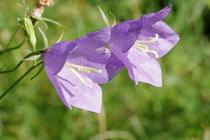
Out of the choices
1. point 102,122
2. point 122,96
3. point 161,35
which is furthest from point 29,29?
point 122,96

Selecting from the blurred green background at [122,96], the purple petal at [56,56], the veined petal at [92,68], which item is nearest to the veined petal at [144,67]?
the veined petal at [92,68]

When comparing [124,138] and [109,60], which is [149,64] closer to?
[109,60]

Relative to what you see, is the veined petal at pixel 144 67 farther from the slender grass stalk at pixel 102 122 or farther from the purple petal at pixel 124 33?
the slender grass stalk at pixel 102 122

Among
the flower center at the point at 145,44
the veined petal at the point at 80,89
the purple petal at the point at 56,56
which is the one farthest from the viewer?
the flower center at the point at 145,44

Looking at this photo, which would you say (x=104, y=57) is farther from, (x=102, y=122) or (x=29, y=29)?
(x=102, y=122)

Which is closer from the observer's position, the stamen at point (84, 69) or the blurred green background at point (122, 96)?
the stamen at point (84, 69)

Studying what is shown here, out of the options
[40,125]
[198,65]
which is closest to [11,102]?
[40,125]
